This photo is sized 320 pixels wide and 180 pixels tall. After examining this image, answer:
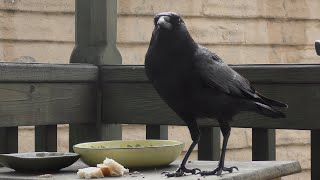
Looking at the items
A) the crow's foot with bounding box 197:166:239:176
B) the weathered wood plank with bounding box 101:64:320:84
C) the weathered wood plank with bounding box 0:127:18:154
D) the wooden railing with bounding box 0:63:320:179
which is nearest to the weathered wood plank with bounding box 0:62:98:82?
the wooden railing with bounding box 0:63:320:179

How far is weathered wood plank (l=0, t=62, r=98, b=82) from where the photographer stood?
97.9 inches

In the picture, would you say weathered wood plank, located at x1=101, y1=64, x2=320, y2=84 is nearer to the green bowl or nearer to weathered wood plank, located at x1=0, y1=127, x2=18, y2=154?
the green bowl

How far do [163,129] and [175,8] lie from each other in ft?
14.2

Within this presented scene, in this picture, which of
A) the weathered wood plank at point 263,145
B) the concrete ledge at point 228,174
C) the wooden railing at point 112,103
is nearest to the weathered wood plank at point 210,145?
the wooden railing at point 112,103

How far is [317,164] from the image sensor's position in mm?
2482

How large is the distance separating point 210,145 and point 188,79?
2.47ft

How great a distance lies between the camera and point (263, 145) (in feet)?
8.40

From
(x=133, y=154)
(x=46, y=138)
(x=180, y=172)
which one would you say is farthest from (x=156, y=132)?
(x=180, y=172)

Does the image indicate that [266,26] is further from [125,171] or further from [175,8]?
[125,171]

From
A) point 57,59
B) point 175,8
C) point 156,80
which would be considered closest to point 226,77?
point 156,80

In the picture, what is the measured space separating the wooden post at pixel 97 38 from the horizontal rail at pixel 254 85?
4cm

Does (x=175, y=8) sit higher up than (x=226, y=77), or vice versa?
(x=175, y=8)

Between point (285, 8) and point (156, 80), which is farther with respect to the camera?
point (285, 8)

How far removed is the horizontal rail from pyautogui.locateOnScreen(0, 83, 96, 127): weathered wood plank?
8 centimetres
